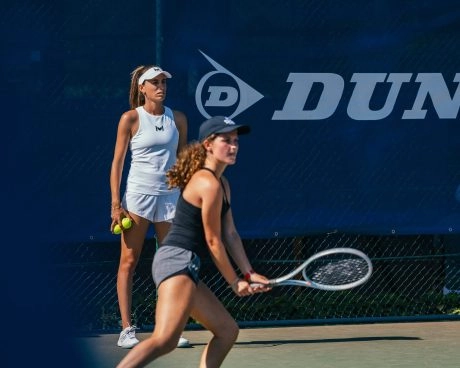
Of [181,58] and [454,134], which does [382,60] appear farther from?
[181,58]

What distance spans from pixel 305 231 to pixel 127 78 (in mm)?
1589

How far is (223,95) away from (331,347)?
1.80 meters

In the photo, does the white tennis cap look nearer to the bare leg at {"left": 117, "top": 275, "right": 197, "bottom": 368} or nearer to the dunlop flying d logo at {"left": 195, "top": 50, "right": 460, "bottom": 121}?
the dunlop flying d logo at {"left": 195, "top": 50, "right": 460, "bottom": 121}

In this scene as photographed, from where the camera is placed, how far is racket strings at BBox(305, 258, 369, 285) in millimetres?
5516

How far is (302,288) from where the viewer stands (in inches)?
318

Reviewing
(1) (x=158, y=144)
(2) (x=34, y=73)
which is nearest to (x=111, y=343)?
(1) (x=158, y=144)

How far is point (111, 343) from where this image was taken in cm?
723

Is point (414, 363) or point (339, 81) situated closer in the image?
point (414, 363)

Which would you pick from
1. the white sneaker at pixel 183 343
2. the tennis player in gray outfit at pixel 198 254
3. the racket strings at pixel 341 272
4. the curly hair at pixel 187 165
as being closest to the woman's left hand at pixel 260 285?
the tennis player in gray outfit at pixel 198 254

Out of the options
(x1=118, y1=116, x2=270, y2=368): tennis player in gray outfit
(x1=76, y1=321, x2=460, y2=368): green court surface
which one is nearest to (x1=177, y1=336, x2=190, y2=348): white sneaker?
(x1=76, y1=321, x2=460, y2=368): green court surface

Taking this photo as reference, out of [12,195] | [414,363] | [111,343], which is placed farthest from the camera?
[111,343]

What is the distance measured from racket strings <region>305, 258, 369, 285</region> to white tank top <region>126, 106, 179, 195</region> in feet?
5.17

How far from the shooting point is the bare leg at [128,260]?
22.4ft

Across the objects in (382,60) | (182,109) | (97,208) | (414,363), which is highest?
(382,60)
